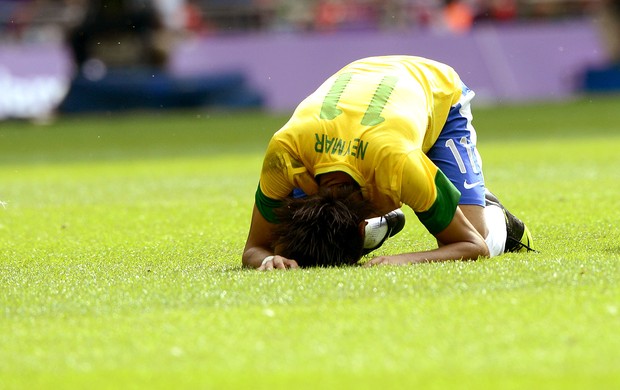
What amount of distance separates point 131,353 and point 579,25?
2097cm

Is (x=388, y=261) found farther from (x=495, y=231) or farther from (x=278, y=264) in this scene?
(x=495, y=231)

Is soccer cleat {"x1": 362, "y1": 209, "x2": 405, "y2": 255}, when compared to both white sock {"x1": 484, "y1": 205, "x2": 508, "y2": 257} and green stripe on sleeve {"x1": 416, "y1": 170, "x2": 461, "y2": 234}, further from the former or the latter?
white sock {"x1": 484, "y1": 205, "x2": 508, "y2": 257}

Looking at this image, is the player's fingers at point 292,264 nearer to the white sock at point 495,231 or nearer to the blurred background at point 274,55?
the white sock at point 495,231

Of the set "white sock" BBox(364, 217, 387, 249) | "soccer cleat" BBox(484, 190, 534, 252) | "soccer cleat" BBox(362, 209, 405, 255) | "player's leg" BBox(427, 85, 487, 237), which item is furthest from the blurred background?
"white sock" BBox(364, 217, 387, 249)

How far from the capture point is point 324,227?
18.1 feet

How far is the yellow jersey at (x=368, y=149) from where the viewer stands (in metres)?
5.48

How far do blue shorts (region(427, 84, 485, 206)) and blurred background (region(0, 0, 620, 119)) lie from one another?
15.6m

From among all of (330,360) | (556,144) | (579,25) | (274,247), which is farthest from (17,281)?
(579,25)

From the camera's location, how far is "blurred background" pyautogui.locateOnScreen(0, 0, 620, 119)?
2255 centimetres

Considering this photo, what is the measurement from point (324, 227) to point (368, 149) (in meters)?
0.42

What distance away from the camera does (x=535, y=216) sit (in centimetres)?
803

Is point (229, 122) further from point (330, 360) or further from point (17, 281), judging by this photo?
point (330, 360)

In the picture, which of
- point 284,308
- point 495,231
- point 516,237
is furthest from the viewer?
point 516,237

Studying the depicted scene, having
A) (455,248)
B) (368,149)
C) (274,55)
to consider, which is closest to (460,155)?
(455,248)
